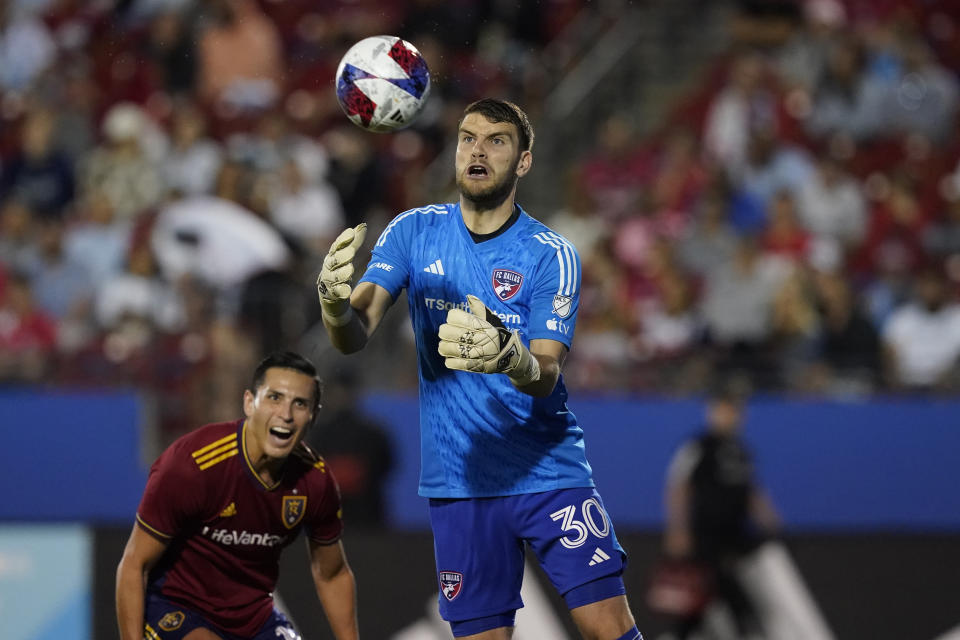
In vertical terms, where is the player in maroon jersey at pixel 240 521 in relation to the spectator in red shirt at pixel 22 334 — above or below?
below

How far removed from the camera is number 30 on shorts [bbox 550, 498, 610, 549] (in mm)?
5332

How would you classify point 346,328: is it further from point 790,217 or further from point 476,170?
point 790,217

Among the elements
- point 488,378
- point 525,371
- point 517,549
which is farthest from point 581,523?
point 525,371

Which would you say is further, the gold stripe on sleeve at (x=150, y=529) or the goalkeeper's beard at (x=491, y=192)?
the gold stripe on sleeve at (x=150, y=529)

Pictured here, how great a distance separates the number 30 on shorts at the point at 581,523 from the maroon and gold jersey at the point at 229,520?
1208mm

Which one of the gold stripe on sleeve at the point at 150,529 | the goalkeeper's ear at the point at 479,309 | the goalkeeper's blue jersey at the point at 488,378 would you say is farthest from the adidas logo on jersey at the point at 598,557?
the gold stripe on sleeve at the point at 150,529

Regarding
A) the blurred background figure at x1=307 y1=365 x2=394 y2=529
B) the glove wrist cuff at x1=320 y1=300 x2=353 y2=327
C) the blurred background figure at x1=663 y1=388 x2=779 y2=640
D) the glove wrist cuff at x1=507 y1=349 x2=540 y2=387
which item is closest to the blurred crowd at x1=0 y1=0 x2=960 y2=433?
the blurred background figure at x1=307 y1=365 x2=394 y2=529

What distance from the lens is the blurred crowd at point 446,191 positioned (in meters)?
10.5

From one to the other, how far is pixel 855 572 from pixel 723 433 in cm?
131

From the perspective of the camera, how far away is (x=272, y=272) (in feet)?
34.8

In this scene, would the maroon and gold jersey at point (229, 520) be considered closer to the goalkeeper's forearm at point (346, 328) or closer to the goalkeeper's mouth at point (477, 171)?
the goalkeeper's forearm at point (346, 328)

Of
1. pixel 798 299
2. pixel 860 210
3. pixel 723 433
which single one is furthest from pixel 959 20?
pixel 723 433

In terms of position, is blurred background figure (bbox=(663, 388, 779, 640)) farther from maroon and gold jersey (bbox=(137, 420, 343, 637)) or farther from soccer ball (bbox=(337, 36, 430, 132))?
soccer ball (bbox=(337, 36, 430, 132))

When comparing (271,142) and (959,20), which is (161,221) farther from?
(959,20)
